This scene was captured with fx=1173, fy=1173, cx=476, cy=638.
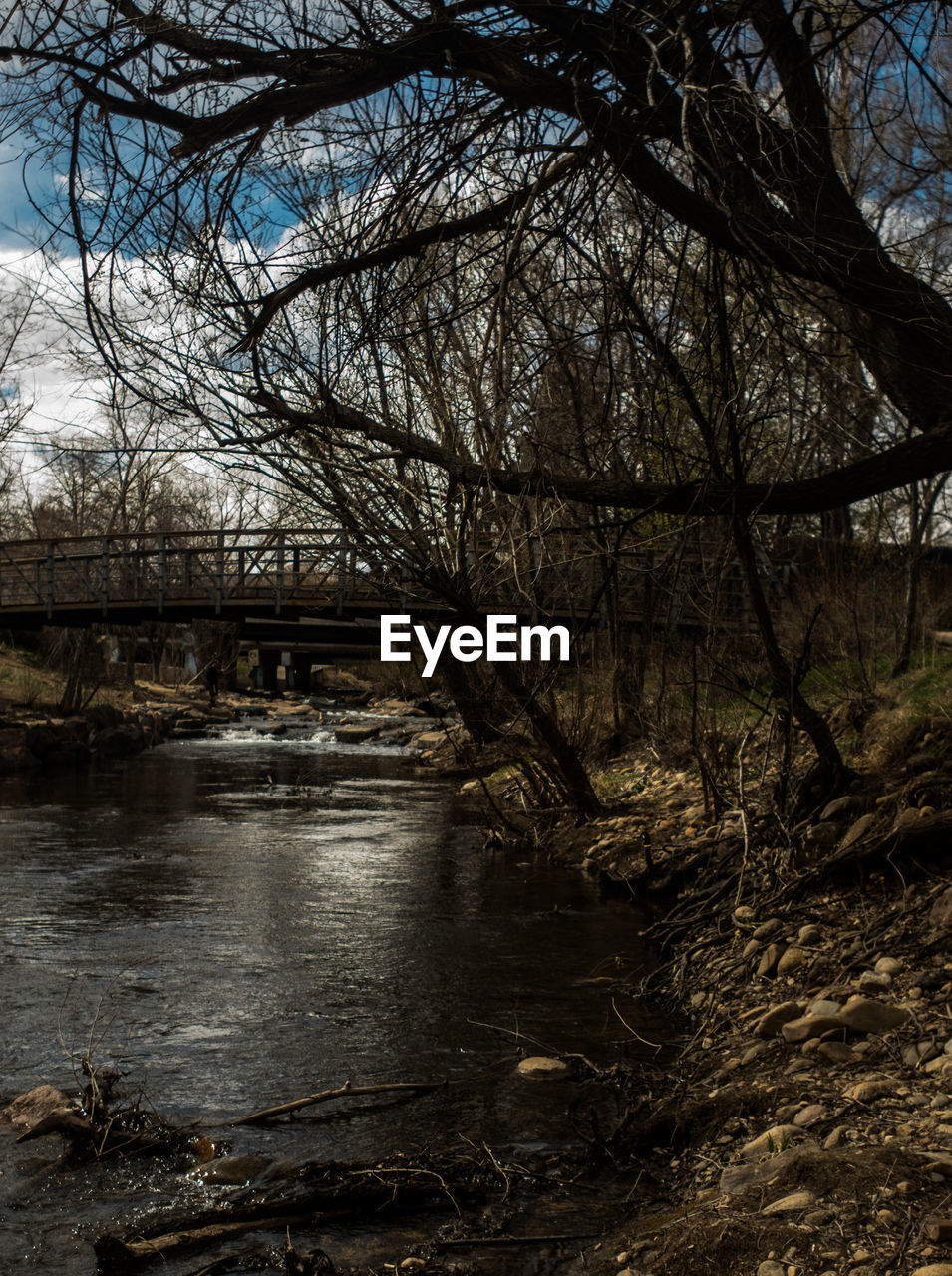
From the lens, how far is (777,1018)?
5043mm

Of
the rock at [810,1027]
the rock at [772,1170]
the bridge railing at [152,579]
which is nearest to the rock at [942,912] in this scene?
the rock at [810,1027]

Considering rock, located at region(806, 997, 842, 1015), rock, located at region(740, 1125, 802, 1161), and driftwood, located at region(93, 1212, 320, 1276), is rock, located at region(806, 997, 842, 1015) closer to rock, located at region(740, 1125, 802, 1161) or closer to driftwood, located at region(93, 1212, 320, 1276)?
rock, located at region(740, 1125, 802, 1161)

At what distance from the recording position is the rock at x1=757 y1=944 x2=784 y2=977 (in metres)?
6.00

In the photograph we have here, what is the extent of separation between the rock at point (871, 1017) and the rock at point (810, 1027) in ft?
0.16

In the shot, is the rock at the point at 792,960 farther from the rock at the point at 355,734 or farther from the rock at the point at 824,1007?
the rock at the point at 355,734

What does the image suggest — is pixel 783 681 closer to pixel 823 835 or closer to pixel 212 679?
pixel 823 835

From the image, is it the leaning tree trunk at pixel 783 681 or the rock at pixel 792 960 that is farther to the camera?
the leaning tree trunk at pixel 783 681

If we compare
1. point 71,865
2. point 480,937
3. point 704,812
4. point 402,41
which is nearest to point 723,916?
point 480,937

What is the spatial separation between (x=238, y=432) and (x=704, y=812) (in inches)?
206

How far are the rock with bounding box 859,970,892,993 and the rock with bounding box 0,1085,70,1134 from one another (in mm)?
3333

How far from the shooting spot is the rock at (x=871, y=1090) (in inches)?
152

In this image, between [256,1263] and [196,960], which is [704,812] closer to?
[196,960]

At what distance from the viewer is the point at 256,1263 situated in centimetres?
358

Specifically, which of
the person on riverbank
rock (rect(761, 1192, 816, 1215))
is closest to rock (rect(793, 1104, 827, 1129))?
rock (rect(761, 1192, 816, 1215))
